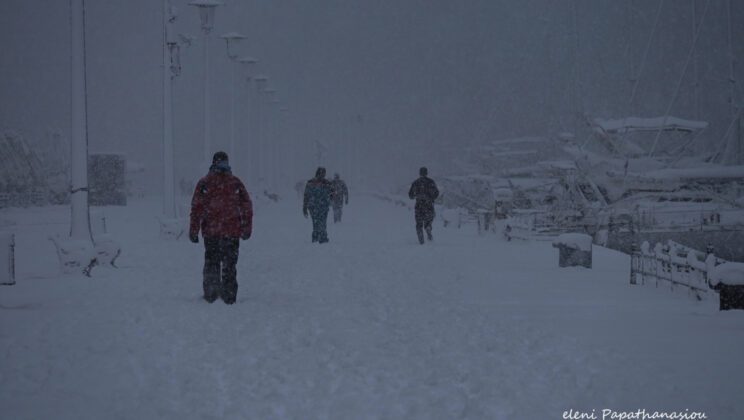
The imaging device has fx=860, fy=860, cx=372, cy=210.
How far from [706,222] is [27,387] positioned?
2477 cm

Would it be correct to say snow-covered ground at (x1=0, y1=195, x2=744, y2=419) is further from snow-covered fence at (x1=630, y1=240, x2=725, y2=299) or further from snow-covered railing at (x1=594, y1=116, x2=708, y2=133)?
snow-covered railing at (x1=594, y1=116, x2=708, y2=133)

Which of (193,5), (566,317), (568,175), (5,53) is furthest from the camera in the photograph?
(5,53)

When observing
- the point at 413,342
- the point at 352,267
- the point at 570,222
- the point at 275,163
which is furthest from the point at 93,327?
the point at 275,163

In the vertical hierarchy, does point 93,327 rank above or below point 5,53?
below

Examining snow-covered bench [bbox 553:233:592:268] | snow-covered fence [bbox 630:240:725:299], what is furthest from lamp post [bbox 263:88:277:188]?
snow-covered fence [bbox 630:240:725:299]

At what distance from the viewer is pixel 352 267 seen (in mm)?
15648

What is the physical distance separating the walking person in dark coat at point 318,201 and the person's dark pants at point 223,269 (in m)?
9.80

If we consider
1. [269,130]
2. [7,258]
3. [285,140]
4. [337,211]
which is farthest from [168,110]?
[285,140]

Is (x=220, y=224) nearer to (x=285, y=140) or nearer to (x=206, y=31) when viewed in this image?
(x=206, y=31)

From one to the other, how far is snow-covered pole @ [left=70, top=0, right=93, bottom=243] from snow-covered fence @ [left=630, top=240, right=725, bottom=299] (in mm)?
8936

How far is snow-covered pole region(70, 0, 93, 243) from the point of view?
13992mm

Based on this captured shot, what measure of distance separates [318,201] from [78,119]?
7822 mm

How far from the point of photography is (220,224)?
35.8ft

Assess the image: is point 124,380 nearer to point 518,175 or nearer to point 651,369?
point 651,369
